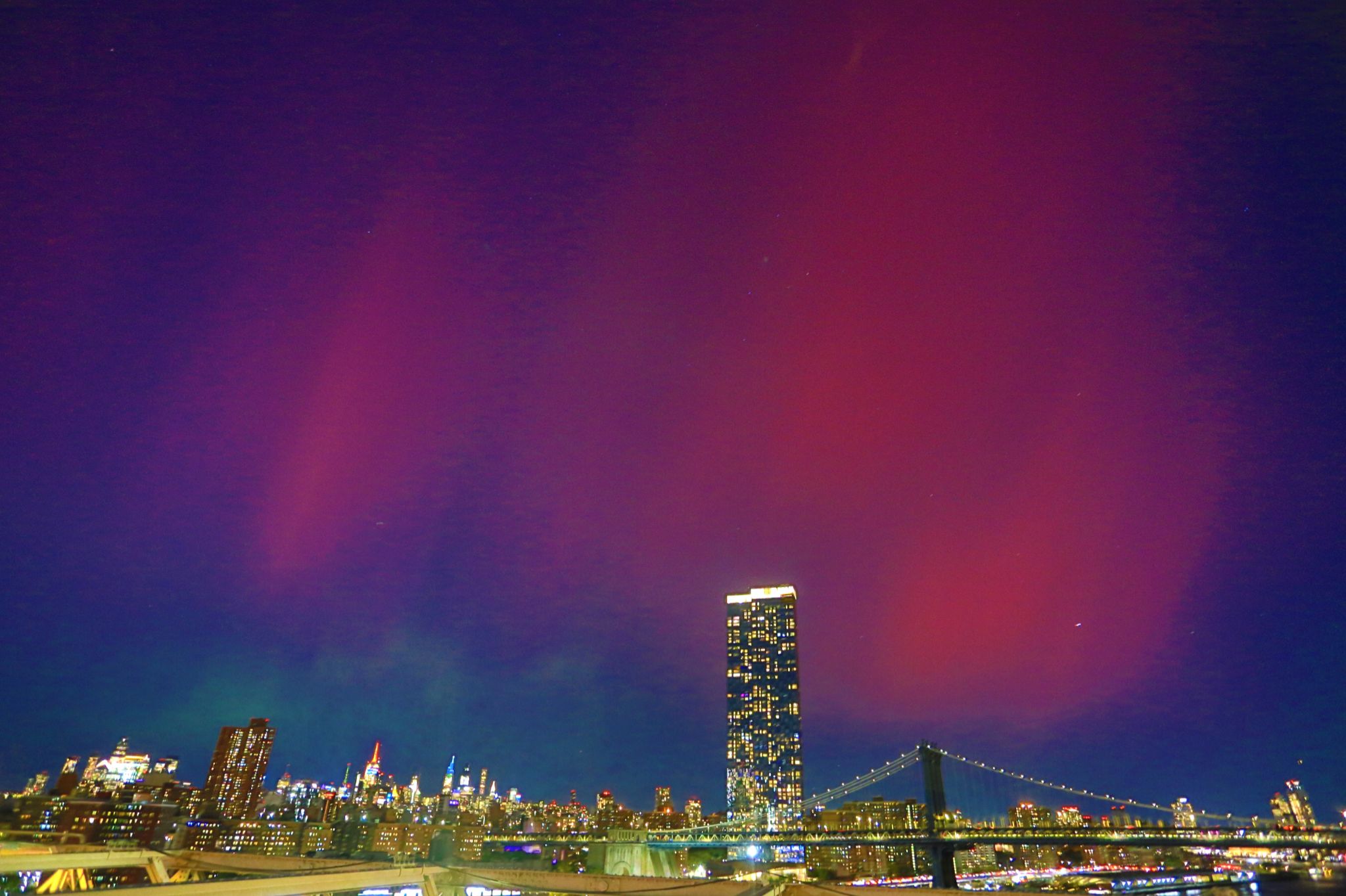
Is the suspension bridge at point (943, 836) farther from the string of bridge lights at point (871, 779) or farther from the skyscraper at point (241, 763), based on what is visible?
the skyscraper at point (241, 763)

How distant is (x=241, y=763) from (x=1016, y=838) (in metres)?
167

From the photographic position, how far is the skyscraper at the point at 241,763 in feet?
506

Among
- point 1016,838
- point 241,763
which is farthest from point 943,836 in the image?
point 241,763

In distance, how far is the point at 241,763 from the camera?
161 m

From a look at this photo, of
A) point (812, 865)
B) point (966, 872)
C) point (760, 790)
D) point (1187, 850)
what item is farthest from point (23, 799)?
point (1187, 850)

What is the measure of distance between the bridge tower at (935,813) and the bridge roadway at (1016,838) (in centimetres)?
121

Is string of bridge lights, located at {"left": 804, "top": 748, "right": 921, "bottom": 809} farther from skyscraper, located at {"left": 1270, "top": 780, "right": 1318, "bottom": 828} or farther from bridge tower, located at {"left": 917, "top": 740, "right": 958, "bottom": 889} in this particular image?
skyscraper, located at {"left": 1270, "top": 780, "right": 1318, "bottom": 828}

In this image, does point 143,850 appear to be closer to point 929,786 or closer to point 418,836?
point 929,786

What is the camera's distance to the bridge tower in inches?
2726

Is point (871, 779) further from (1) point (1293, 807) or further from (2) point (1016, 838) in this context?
(1) point (1293, 807)

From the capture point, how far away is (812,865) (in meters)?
89.0

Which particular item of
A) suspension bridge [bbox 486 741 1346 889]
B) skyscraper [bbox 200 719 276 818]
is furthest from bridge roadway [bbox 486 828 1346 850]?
skyscraper [bbox 200 719 276 818]

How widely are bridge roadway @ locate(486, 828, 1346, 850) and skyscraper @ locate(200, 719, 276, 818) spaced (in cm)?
10199

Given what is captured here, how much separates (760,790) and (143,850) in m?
197
